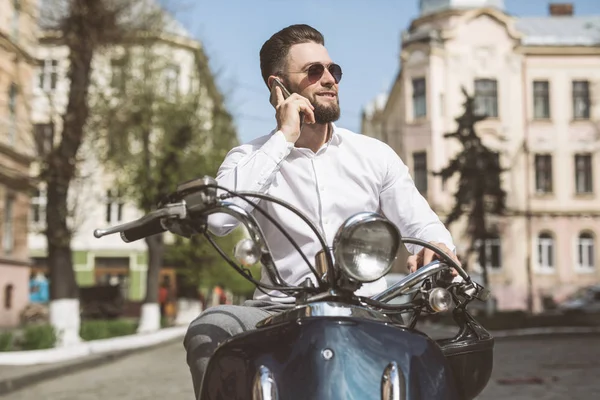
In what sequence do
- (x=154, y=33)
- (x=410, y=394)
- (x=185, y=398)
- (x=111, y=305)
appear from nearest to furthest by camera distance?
(x=410, y=394), (x=185, y=398), (x=154, y=33), (x=111, y=305)

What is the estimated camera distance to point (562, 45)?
4381 cm

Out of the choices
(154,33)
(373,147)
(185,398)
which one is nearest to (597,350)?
(185,398)

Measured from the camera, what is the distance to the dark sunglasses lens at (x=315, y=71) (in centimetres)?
311

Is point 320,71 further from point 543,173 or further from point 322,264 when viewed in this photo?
point 543,173

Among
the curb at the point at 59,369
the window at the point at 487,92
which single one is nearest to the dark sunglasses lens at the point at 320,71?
the curb at the point at 59,369

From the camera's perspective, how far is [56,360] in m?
14.6

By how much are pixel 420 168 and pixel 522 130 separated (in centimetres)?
510

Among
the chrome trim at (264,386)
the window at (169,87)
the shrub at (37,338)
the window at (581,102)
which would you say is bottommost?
the shrub at (37,338)

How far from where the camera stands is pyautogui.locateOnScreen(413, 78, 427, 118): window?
1692 inches

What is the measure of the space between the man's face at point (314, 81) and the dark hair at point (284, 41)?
3 cm

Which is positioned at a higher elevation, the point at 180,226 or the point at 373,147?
the point at 373,147

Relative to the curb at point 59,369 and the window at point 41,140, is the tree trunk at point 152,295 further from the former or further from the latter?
the window at point 41,140

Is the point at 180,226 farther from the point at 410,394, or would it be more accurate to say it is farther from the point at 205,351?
the point at 410,394

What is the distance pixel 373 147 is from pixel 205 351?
3.46ft
